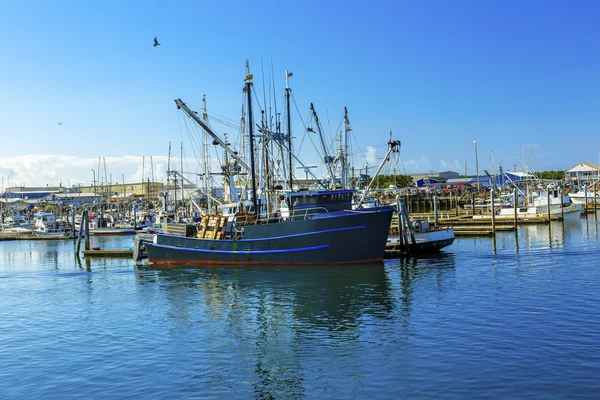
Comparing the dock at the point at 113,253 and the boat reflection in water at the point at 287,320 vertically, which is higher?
the dock at the point at 113,253

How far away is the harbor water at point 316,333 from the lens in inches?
515

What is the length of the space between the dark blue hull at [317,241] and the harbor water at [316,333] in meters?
0.74

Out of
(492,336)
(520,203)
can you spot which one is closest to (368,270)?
(492,336)

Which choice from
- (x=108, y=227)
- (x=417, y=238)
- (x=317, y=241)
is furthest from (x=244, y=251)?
(x=108, y=227)

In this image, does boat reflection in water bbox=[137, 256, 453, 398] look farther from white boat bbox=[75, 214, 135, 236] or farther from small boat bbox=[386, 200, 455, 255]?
white boat bbox=[75, 214, 135, 236]

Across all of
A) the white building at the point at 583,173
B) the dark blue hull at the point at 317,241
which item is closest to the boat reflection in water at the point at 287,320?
the dark blue hull at the point at 317,241

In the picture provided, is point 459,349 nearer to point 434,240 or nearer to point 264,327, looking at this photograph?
point 264,327

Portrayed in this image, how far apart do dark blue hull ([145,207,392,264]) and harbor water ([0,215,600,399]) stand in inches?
29.1

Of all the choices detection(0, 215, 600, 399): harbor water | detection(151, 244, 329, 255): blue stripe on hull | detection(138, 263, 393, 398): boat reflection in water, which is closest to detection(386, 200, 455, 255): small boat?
detection(0, 215, 600, 399): harbor water

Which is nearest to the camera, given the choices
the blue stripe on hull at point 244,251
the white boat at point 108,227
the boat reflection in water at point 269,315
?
the boat reflection in water at point 269,315

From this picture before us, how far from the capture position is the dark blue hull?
1187 inches

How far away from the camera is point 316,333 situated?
17.7 meters

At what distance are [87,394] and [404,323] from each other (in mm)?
9675

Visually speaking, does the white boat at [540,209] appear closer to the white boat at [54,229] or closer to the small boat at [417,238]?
the small boat at [417,238]
